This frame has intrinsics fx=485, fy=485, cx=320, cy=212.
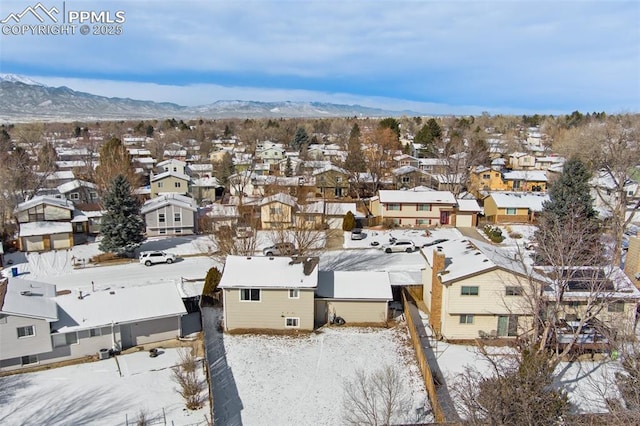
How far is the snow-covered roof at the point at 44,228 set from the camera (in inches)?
1569

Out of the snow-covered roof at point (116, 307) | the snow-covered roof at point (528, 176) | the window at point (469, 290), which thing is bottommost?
the snow-covered roof at point (116, 307)

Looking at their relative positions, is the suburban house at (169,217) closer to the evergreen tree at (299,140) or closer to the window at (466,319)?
the window at (466,319)

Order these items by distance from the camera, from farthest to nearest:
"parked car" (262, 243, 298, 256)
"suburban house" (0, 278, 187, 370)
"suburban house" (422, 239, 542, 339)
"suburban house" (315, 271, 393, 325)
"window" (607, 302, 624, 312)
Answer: "parked car" (262, 243, 298, 256), "suburban house" (315, 271, 393, 325), "window" (607, 302, 624, 312), "suburban house" (422, 239, 542, 339), "suburban house" (0, 278, 187, 370)

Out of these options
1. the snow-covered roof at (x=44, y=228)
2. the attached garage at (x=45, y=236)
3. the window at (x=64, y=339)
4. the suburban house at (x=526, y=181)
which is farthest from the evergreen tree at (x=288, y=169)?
the window at (x=64, y=339)

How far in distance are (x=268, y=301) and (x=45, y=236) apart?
24141 mm

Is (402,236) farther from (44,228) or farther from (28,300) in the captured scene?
(44,228)

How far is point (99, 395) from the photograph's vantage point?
20547mm

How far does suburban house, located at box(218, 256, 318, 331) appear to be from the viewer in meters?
26.3

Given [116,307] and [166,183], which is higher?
[166,183]

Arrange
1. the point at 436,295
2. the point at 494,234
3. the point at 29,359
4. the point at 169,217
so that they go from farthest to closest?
the point at 169,217
the point at 494,234
the point at 436,295
the point at 29,359

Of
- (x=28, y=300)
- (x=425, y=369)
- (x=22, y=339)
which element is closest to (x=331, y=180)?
(x=425, y=369)

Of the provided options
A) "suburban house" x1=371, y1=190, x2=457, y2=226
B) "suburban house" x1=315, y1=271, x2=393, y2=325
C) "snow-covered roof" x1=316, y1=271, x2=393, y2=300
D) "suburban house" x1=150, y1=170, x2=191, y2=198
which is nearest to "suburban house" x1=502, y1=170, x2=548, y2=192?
"suburban house" x1=371, y1=190, x2=457, y2=226

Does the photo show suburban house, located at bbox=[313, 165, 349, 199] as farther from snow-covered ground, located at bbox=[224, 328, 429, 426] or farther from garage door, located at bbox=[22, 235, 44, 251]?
snow-covered ground, located at bbox=[224, 328, 429, 426]

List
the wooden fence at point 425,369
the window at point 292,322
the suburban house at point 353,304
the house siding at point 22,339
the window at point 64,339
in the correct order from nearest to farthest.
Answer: the wooden fence at point 425,369, the house siding at point 22,339, the window at point 64,339, the window at point 292,322, the suburban house at point 353,304
